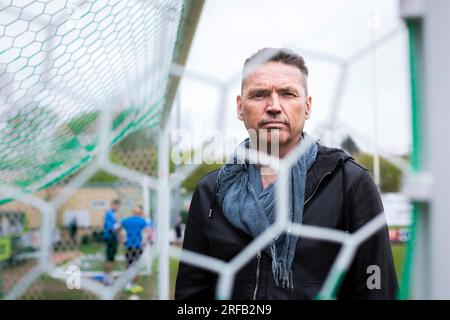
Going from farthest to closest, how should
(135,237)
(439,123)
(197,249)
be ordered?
(135,237)
(197,249)
(439,123)

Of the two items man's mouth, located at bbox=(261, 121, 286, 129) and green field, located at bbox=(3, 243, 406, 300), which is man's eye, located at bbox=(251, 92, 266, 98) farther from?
green field, located at bbox=(3, 243, 406, 300)

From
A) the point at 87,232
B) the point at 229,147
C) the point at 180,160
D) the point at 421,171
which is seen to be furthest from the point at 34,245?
the point at 421,171

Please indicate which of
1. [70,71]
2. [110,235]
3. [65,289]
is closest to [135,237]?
[65,289]

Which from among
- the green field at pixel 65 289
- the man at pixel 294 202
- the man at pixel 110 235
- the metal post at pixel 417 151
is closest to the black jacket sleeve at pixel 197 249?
the man at pixel 294 202

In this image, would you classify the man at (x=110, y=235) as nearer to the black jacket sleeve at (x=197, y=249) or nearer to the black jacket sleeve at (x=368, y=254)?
the black jacket sleeve at (x=197, y=249)

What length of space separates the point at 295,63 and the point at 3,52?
1.12ft

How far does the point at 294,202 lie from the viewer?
1.50 ft

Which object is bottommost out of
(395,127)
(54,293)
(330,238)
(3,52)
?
(54,293)

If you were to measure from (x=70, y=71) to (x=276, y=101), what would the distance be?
33 centimetres

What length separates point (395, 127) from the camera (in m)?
0.40

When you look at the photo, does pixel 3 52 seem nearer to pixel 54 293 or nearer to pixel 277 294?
pixel 277 294

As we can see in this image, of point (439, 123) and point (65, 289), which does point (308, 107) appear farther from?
point (65, 289)

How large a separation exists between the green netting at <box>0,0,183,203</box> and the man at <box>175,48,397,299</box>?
19 cm

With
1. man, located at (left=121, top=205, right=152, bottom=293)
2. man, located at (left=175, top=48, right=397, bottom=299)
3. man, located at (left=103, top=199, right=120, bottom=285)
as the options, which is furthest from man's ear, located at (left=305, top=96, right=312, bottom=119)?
man, located at (left=103, top=199, right=120, bottom=285)
